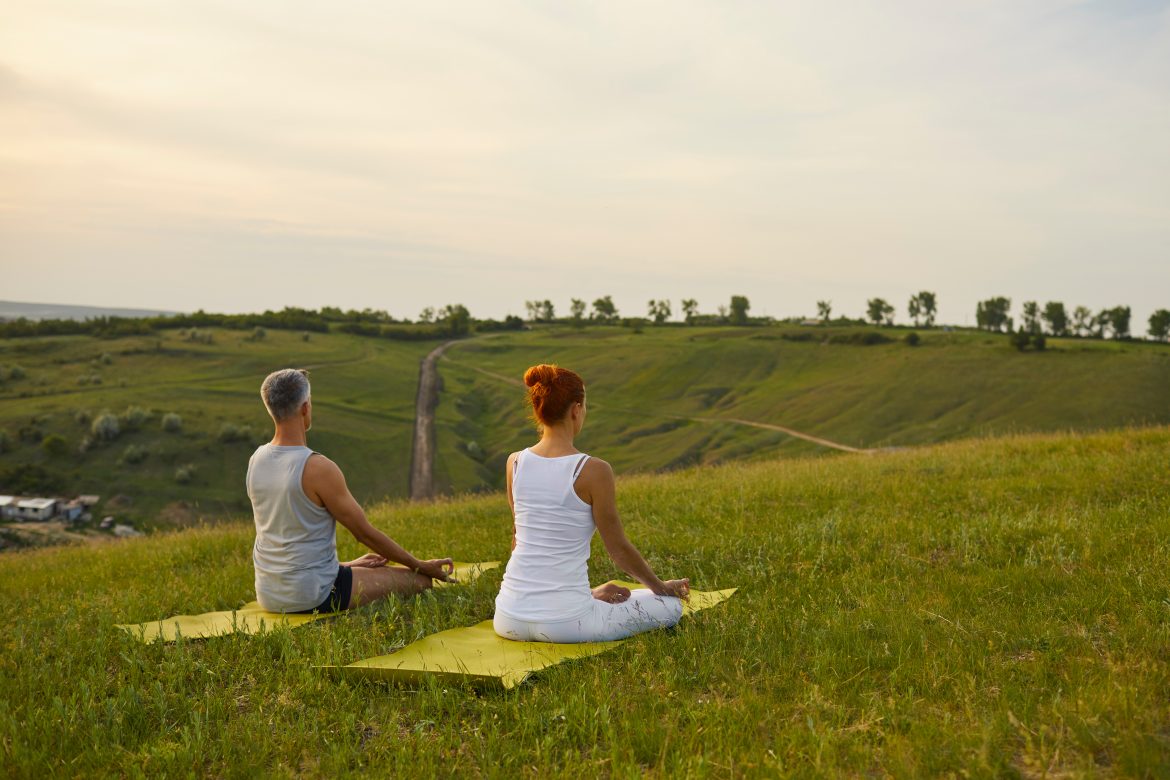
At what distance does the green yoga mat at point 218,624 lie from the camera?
706 centimetres

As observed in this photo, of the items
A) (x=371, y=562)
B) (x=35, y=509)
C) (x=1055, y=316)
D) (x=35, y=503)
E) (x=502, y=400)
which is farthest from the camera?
(x=1055, y=316)

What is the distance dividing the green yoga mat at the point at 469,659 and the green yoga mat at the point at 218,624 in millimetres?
1491

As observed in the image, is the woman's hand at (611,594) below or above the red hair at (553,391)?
below

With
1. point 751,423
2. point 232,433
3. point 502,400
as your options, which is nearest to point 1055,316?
point 751,423

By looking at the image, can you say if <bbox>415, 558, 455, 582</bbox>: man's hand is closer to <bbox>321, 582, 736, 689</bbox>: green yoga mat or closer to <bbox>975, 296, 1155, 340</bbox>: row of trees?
<bbox>321, 582, 736, 689</bbox>: green yoga mat

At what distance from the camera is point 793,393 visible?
12169 centimetres

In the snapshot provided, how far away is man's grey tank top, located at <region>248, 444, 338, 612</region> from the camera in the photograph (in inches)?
296

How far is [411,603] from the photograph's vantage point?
8078mm

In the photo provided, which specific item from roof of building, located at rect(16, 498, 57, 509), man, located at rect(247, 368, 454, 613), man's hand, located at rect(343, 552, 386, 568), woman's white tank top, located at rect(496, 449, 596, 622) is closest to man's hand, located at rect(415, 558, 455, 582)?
man, located at rect(247, 368, 454, 613)

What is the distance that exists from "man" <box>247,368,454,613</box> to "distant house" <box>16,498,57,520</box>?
258ft

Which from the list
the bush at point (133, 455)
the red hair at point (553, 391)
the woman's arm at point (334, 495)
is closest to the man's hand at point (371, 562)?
the woman's arm at point (334, 495)

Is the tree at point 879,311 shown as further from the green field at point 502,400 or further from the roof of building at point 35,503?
the roof of building at point 35,503

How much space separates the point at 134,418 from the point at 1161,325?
163007mm

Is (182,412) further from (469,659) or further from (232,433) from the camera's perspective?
(469,659)
